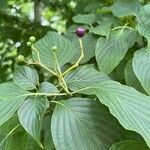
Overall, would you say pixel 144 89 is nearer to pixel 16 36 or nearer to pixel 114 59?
pixel 114 59

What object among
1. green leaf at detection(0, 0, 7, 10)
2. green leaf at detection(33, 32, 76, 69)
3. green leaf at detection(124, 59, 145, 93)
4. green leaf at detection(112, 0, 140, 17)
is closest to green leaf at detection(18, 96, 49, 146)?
green leaf at detection(33, 32, 76, 69)

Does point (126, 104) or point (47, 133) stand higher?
point (126, 104)

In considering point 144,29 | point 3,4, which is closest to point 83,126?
point 144,29

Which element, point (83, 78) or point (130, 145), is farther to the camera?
point (83, 78)

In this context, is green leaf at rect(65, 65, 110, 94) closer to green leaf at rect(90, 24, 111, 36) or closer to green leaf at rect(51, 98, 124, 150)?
green leaf at rect(51, 98, 124, 150)

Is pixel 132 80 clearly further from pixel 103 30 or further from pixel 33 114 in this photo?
pixel 33 114

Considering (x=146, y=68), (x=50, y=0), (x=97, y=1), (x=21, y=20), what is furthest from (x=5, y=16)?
(x=146, y=68)

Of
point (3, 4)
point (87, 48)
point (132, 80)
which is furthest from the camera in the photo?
point (3, 4)
